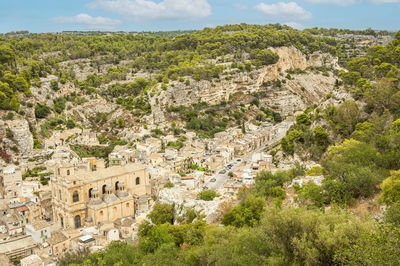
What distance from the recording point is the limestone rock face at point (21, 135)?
38094mm

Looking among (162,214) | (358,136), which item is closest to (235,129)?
(358,136)

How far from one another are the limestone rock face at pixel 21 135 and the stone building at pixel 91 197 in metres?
12.4

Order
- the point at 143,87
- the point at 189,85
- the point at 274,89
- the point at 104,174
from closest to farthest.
Result: the point at 104,174 < the point at 189,85 < the point at 143,87 < the point at 274,89

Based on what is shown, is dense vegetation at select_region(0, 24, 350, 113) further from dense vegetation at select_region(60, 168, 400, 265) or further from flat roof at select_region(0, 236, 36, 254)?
dense vegetation at select_region(60, 168, 400, 265)

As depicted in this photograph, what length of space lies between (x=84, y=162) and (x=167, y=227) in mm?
18077

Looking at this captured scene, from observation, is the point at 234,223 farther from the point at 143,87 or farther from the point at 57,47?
the point at 57,47

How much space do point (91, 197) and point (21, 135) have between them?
15.6 metres

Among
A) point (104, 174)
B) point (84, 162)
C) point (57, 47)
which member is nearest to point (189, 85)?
point (84, 162)

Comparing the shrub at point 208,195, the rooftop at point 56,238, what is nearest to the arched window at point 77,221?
the rooftop at point 56,238

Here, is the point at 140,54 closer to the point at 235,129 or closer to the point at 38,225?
the point at 235,129

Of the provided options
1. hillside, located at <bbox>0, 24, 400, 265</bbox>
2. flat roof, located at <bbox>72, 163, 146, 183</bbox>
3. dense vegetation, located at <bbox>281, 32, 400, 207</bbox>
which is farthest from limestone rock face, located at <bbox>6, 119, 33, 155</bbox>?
dense vegetation, located at <bbox>281, 32, 400, 207</bbox>

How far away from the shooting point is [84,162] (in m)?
34.9

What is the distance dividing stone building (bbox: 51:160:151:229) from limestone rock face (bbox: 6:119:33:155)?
40.7ft

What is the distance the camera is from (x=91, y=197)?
28.1 metres
